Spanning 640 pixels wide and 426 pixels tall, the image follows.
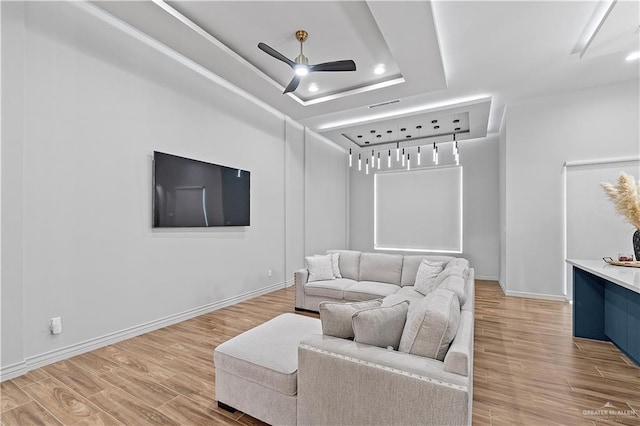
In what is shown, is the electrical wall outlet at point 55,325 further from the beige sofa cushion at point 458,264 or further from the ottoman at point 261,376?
the beige sofa cushion at point 458,264

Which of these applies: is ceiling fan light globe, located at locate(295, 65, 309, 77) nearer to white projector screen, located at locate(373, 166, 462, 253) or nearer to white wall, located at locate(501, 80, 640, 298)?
white wall, located at locate(501, 80, 640, 298)

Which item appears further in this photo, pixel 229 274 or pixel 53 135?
pixel 229 274

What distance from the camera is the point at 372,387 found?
147 cm

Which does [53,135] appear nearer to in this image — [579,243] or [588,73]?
[588,73]

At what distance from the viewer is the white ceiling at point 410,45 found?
2861 millimetres

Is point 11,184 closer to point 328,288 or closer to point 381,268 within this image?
point 328,288

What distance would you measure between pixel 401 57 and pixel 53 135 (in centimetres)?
366

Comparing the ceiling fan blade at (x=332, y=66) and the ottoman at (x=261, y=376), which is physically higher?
the ceiling fan blade at (x=332, y=66)

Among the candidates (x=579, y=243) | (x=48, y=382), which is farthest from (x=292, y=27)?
(x=579, y=243)

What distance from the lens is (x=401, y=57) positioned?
3500mm

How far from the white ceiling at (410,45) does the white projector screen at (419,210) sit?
242cm

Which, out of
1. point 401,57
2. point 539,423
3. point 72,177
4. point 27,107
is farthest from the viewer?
point 401,57

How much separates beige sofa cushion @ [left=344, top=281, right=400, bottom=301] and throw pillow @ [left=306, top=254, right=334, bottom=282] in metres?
0.47

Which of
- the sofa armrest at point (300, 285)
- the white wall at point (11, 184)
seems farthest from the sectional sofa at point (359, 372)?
the sofa armrest at point (300, 285)
